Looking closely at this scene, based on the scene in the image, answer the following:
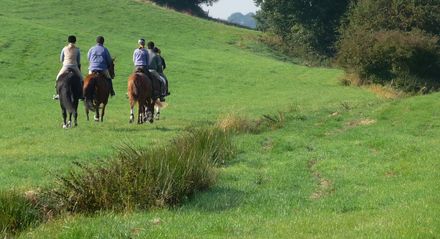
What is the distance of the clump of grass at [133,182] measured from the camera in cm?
1136

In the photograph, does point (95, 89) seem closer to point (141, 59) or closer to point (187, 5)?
point (141, 59)

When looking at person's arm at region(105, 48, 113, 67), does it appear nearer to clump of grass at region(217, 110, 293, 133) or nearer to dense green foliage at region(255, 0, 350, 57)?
clump of grass at region(217, 110, 293, 133)

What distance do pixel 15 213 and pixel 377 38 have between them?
34917 millimetres

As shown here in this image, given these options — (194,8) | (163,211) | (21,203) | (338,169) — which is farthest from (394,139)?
(194,8)

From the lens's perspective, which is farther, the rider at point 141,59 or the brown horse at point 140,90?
the rider at point 141,59

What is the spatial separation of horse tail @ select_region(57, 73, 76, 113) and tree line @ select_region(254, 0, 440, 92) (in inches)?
944

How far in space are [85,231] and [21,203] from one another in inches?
74.0

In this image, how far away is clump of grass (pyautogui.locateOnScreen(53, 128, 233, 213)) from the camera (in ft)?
37.3

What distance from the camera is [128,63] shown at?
44562mm

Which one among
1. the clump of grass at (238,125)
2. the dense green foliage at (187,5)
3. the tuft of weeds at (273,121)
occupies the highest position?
the dense green foliage at (187,5)

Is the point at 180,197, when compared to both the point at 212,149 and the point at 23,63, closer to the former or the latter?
the point at 212,149

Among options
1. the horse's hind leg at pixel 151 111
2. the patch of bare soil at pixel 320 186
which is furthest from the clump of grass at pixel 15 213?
the horse's hind leg at pixel 151 111

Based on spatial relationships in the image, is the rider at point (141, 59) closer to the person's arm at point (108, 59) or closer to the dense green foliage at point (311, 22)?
the person's arm at point (108, 59)

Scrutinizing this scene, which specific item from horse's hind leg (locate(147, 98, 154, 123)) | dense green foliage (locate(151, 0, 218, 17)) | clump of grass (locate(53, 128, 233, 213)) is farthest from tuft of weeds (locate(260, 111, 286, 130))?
dense green foliage (locate(151, 0, 218, 17))
